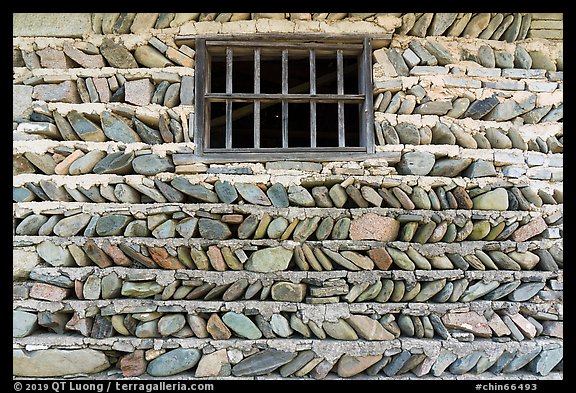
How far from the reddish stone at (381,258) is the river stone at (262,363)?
2.99 ft

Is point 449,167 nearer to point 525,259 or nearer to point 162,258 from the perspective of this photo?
point 525,259

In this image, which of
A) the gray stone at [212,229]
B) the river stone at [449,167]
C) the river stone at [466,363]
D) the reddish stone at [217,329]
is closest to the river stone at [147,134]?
the gray stone at [212,229]

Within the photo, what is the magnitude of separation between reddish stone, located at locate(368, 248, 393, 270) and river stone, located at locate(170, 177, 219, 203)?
1.26 meters

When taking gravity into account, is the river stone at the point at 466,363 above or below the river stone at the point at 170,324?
below

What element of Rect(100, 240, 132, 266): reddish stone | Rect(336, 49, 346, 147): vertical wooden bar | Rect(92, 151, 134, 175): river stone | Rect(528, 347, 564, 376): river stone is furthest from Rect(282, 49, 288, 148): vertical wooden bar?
Rect(528, 347, 564, 376): river stone

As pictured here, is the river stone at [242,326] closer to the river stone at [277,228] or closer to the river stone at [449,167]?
the river stone at [277,228]

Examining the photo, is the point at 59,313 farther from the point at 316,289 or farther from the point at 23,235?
the point at 316,289

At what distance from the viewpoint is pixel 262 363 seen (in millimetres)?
3062

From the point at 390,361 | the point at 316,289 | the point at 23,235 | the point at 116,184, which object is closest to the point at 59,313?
the point at 23,235

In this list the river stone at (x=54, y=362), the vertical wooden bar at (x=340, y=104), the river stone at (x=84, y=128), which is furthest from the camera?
the vertical wooden bar at (x=340, y=104)

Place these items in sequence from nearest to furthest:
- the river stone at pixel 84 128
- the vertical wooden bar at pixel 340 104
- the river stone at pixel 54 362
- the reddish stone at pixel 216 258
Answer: the river stone at pixel 54 362, the reddish stone at pixel 216 258, the river stone at pixel 84 128, the vertical wooden bar at pixel 340 104

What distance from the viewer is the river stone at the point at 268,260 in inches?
124
